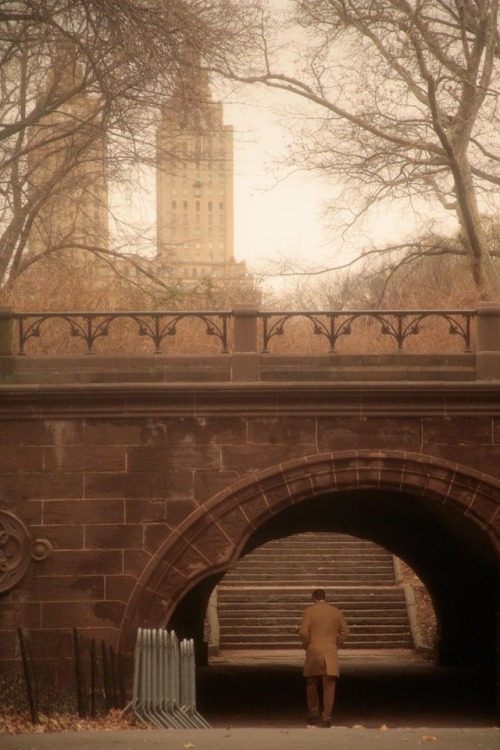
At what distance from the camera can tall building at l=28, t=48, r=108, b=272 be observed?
19.5 meters

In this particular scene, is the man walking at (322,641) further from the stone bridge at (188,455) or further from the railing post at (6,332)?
the railing post at (6,332)

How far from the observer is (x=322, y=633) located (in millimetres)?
13023

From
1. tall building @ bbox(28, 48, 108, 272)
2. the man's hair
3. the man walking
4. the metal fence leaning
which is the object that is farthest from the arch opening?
tall building @ bbox(28, 48, 108, 272)

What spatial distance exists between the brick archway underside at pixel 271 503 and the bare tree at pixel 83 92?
4712mm

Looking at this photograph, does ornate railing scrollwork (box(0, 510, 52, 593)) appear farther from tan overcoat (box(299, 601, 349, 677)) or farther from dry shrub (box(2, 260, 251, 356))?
dry shrub (box(2, 260, 251, 356))

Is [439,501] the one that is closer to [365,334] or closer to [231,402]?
[231,402]

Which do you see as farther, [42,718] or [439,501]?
[439,501]

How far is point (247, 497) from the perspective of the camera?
42.8 ft

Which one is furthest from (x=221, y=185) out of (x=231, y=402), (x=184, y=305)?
(x=231, y=402)

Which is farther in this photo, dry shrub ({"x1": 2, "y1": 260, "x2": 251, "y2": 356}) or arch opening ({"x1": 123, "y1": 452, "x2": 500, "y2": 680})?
dry shrub ({"x1": 2, "y1": 260, "x2": 251, "y2": 356})

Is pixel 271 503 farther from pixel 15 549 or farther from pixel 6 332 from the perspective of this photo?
pixel 6 332

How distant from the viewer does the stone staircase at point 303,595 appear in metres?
24.3

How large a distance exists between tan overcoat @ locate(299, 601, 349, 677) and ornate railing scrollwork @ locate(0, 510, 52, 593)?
8.85ft

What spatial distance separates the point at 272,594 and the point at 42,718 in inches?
560
